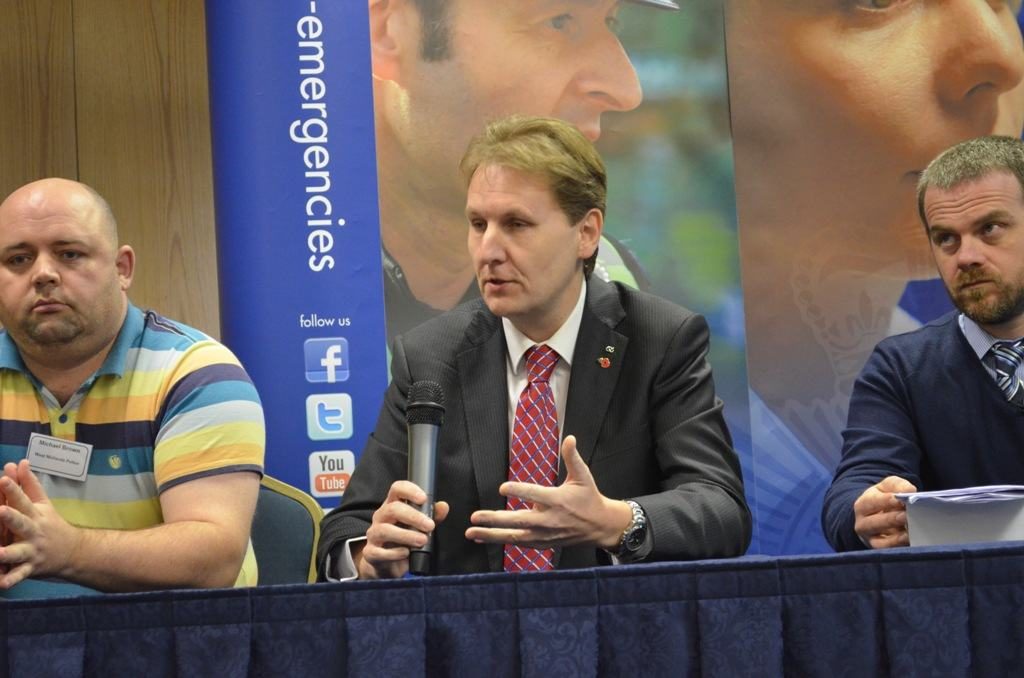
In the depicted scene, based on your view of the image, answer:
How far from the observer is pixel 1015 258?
2.10m

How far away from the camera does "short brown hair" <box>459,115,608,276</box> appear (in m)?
2.10

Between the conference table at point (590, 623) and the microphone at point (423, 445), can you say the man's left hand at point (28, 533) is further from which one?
the microphone at point (423, 445)

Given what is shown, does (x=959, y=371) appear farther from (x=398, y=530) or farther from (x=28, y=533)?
(x=28, y=533)

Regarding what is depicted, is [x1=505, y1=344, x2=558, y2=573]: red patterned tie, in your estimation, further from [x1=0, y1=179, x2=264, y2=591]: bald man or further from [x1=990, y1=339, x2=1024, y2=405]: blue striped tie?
[x1=990, y1=339, x2=1024, y2=405]: blue striped tie

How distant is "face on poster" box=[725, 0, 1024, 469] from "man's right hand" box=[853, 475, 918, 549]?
5.42 ft

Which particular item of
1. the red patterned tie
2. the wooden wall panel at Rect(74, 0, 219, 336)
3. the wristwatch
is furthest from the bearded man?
the wooden wall panel at Rect(74, 0, 219, 336)

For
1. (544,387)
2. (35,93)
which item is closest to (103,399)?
(544,387)

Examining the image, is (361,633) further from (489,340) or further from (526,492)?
(489,340)

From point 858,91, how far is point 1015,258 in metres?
1.64

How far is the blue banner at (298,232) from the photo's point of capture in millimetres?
2945

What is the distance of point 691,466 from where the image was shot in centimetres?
202

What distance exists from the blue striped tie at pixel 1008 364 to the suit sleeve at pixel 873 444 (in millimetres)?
169

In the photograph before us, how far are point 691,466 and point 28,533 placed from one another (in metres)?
1.04

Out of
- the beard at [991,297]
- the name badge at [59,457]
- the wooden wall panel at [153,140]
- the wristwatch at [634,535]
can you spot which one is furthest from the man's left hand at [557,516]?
the wooden wall panel at [153,140]
